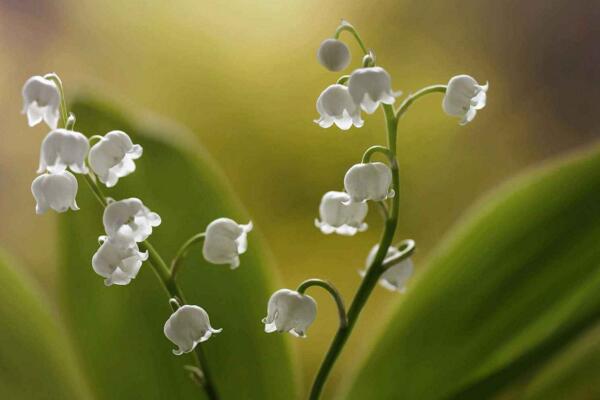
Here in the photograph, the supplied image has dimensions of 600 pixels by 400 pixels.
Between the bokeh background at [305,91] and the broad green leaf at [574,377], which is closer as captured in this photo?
the broad green leaf at [574,377]

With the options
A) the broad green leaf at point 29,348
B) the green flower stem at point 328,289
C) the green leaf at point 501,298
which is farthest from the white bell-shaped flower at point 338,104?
the broad green leaf at point 29,348

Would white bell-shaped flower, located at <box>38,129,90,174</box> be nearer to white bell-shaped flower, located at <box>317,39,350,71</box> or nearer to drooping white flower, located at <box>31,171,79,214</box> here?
drooping white flower, located at <box>31,171,79,214</box>

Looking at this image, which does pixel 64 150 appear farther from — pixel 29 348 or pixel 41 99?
pixel 29 348

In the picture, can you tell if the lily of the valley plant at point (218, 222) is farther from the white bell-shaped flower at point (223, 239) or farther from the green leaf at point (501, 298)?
the green leaf at point (501, 298)

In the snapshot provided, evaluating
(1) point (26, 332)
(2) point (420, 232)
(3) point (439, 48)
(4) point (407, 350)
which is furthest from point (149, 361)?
(3) point (439, 48)

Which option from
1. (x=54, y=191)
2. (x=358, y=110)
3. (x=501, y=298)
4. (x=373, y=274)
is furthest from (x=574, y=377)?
(x=54, y=191)
